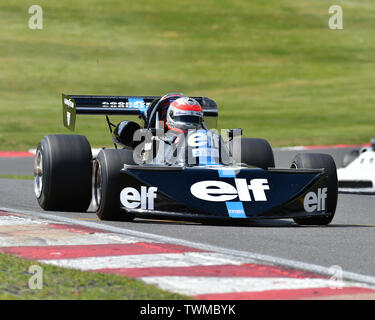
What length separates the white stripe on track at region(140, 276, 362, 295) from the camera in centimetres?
591

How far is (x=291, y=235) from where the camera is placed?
30.1ft

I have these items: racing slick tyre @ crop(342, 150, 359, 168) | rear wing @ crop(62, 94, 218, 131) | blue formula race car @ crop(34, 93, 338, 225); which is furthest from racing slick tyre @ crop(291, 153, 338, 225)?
racing slick tyre @ crop(342, 150, 359, 168)

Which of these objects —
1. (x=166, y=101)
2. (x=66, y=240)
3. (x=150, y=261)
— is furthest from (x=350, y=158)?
(x=150, y=261)

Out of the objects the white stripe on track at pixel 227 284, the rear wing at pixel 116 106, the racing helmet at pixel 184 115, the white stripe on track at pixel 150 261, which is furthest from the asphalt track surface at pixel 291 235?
the rear wing at pixel 116 106

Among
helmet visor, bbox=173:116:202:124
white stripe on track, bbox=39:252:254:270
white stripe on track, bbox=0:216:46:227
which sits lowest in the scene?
white stripe on track, bbox=39:252:254:270

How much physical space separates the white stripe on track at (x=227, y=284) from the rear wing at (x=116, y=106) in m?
6.60

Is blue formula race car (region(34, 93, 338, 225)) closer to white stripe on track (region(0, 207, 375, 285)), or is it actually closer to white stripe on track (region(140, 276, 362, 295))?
white stripe on track (region(0, 207, 375, 285))

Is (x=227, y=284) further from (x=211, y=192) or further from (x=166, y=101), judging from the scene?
(x=166, y=101)

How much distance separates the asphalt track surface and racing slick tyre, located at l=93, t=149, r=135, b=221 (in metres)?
0.15

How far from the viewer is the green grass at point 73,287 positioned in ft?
18.8

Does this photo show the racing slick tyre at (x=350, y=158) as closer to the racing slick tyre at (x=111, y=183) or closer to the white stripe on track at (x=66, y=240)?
the racing slick tyre at (x=111, y=183)

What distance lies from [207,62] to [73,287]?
51712mm

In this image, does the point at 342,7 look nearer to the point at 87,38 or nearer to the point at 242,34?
the point at 242,34

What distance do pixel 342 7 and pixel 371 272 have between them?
224 feet
